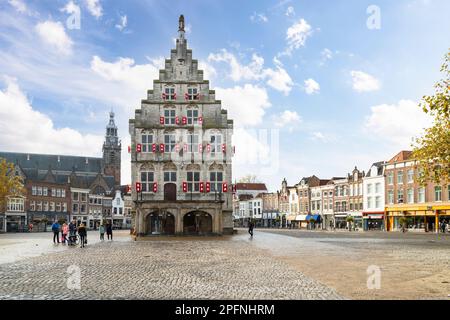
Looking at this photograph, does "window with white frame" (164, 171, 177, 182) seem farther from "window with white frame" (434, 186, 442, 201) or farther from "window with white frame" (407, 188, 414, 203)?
"window with white frame" (407, 188, 414, 203)

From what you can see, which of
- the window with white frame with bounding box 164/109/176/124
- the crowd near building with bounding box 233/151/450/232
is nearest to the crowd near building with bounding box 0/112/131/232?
the crowd near building with bounding box 233/151/450/232

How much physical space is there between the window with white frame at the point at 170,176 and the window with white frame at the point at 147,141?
292 cm

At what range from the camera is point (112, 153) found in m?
146

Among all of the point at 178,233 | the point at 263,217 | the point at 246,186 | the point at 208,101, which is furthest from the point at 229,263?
the point at 246,186

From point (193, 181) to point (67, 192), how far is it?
61742mm

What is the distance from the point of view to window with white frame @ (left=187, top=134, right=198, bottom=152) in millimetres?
51281

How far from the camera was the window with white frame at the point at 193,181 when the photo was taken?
50.8 meters

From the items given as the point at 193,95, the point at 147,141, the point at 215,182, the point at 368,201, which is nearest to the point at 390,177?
the point at 368,201

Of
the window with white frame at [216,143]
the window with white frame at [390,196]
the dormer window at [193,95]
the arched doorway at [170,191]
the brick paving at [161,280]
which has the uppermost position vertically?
the dormer window at [193,95]

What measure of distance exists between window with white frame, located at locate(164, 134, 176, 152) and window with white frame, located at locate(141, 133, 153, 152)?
148 centimetres

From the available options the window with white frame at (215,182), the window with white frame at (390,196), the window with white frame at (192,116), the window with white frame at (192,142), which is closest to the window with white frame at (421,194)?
the window with white frame at (390,196)

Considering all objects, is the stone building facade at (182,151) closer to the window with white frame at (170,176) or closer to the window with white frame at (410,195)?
the window with white frame at (170,176)
